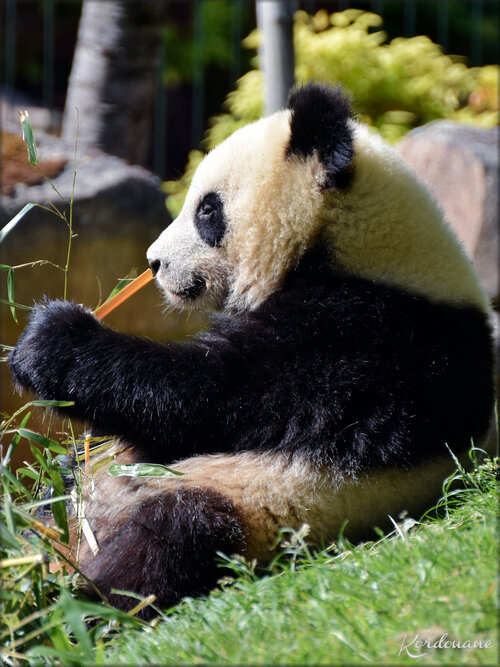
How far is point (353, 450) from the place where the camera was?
277 cm

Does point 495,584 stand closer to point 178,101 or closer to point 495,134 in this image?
point 495,134

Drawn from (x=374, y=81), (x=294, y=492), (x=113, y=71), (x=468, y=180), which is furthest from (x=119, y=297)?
(x=374, y=81)

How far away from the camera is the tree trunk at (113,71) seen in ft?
22.4

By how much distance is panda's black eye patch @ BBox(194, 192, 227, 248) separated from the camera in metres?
3.30

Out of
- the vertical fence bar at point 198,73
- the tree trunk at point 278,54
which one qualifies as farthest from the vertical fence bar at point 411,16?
the tree trunk at point 278,54

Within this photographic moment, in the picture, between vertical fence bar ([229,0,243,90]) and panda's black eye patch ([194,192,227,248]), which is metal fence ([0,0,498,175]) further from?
panda's black eye patch ([194,192,227,248])

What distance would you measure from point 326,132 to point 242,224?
50 centimetres

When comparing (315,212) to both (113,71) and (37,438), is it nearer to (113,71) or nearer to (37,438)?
(37,438)

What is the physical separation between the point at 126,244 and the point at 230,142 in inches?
83.3

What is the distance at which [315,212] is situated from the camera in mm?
3006

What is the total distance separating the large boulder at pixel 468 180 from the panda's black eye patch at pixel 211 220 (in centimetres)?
276

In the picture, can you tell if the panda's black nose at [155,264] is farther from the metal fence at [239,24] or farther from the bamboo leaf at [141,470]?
the metal fence at [239,24]

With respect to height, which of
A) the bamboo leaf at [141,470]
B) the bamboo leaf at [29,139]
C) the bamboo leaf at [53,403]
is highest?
the bamboo leaf at [29,139]

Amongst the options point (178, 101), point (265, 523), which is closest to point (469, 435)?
point (265, 523)
